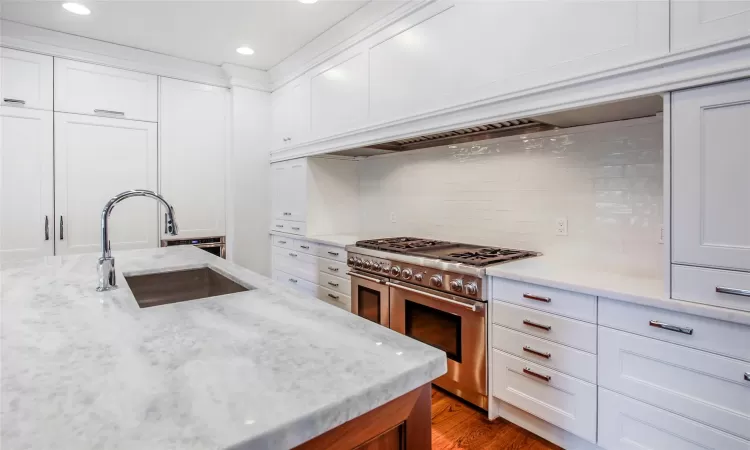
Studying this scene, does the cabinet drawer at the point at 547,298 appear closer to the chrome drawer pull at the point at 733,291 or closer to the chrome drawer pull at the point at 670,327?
the chrome drawer pull at the point at 670,327

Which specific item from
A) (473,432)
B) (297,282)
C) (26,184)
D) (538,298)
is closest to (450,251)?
(538,298)

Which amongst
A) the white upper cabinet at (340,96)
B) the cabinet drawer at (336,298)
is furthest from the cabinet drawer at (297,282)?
the white upper cabinet at (340,96)

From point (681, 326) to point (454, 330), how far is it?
3.49ft

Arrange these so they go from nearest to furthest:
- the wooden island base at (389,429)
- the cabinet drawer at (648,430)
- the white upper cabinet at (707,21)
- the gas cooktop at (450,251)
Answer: the wooden island base at (389,429) → the white upper cabinet at (707,21) → the cabinet drawer at (648,430) → the gas cooktop at (450,251)

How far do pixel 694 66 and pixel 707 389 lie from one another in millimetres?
1129

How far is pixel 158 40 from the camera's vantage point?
3293 millimetres

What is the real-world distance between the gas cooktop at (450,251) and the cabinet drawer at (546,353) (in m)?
0.38

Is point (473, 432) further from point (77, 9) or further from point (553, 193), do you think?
point (77, 9)

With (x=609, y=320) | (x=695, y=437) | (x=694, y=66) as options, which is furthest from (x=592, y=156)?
(x=695, y=437)

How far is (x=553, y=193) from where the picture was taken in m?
2.30

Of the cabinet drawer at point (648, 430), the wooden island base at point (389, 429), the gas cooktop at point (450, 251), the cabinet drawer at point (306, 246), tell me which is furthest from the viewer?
the cabinet drawer at point (306, 246)

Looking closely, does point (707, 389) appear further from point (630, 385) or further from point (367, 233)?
point (367, 233)

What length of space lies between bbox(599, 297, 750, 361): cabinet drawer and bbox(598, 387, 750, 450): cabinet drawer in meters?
0.29

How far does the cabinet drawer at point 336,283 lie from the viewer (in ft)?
9.98
